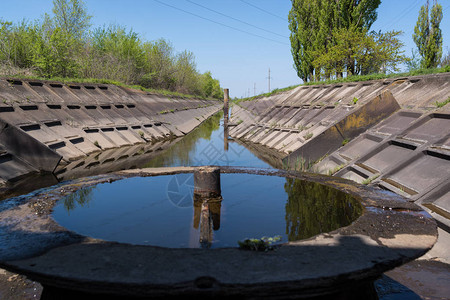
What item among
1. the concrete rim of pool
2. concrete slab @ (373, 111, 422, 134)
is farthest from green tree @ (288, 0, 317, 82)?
the concrete rim of pool

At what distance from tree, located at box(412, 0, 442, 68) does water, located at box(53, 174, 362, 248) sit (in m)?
38.8

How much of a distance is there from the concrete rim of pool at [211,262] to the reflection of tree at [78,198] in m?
1.22

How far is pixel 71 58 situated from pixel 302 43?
24020 millimetres

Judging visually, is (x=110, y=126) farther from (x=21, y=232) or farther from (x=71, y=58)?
(x=71, y=58)

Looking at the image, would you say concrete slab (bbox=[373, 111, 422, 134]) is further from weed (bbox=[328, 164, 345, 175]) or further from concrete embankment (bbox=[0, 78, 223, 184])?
concrete embankment (bbox=[0, 78, 223, 184])

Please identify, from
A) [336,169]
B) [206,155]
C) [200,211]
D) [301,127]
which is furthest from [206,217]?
[206,155]

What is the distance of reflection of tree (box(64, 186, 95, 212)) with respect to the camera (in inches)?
193

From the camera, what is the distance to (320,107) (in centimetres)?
1441

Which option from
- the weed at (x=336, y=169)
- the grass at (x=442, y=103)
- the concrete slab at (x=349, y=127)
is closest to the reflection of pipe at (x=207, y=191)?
the weed at (x=336, y=169)

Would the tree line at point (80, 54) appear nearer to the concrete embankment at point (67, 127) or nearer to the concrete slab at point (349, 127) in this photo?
the concrete embankment at point (67, 127)

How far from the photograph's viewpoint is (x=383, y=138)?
859cm

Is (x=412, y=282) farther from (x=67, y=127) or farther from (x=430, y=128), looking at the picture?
(x=67, y=127)

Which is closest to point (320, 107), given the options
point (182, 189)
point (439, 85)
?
point (439, 85)

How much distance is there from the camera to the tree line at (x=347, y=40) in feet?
97.7
